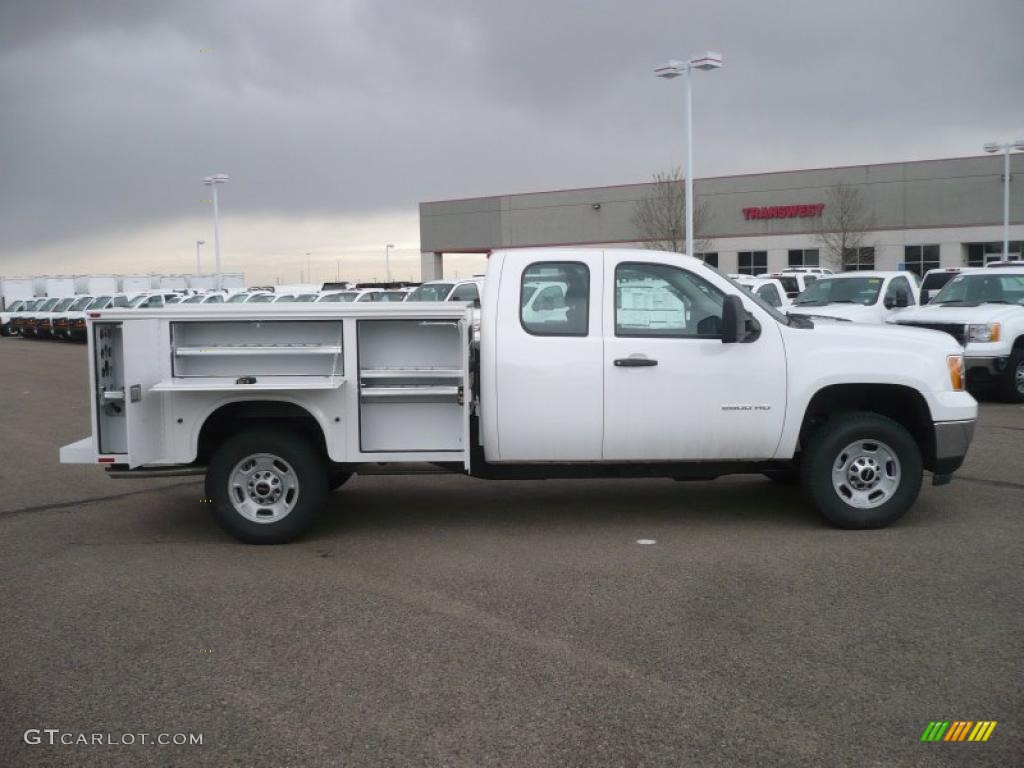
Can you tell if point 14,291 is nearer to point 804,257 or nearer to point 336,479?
point 804,257

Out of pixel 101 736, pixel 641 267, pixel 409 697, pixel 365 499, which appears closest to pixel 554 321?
pixel 641 267

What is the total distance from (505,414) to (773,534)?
2218 mm

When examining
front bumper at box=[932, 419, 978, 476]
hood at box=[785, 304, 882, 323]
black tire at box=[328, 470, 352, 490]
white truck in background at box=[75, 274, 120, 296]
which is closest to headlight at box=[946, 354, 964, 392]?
front bumper at box=[932, 419, 978, 476]

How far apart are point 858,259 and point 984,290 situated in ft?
125

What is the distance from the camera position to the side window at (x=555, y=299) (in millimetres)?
7699

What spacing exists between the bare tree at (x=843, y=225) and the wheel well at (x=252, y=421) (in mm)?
47385

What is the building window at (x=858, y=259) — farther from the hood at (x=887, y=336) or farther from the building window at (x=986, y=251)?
the hood at (x=887, y=336)

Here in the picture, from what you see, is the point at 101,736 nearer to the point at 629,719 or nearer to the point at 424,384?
the point at 629,719

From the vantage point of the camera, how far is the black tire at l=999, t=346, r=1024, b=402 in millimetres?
15438

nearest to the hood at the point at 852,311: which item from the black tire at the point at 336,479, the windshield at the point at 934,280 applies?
the black tire at the point at 336,479

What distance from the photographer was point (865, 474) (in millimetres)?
7871

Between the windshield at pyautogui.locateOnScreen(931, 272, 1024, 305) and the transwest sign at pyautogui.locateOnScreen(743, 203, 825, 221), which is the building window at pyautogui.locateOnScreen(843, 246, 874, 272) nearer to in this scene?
the transwest sign at pyautogui.locateOnScreen(743, 203, 825, 221)

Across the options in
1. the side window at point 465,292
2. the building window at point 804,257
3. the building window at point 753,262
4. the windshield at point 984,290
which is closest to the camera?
the windshield at point 984,290

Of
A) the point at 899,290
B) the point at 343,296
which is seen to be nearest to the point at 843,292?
the point at 899,290
